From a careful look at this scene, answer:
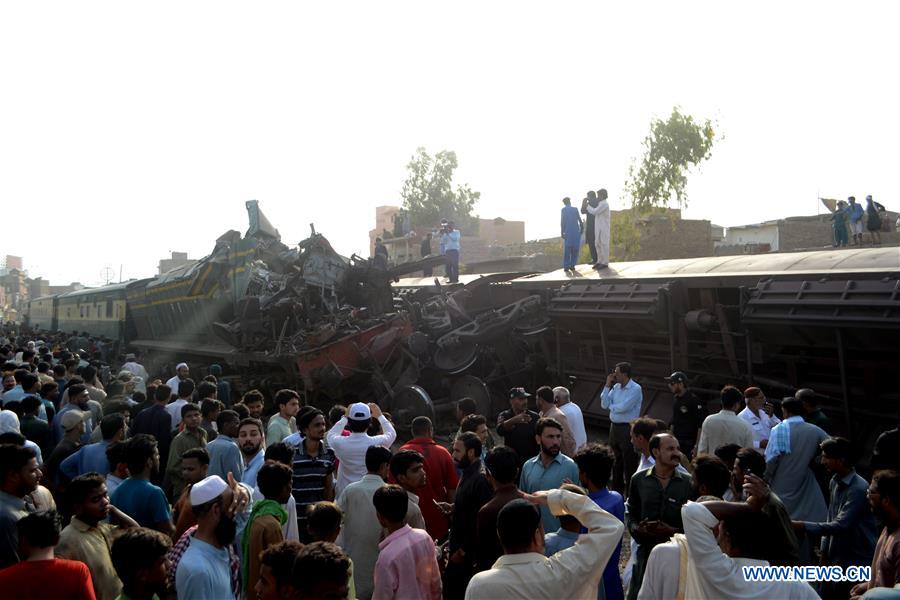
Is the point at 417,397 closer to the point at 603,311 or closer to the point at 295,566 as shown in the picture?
the point at 603,311

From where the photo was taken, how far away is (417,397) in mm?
11406

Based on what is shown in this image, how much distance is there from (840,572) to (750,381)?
514 cm

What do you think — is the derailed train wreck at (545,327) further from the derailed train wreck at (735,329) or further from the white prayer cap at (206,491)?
the white prayer cap at (206,491)

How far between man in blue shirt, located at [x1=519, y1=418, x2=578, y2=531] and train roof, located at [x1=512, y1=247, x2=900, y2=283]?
5225 millimetres

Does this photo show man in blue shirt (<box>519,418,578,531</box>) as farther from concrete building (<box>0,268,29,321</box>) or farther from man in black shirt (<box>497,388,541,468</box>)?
concrete building (<box>0,268,29,321</box>)

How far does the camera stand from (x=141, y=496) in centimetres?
431

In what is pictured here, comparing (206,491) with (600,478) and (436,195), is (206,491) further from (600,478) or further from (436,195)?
(436,195)

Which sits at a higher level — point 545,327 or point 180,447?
point 545,327

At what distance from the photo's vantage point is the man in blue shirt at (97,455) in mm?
5285

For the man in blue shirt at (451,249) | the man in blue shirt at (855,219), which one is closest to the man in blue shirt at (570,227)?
the man in blue shirt at (451,249)

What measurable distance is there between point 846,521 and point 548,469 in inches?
71.1

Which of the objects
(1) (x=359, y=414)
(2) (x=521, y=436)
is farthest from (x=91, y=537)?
(2) (x=521, y=436)

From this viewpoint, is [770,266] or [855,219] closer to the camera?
[770,266]

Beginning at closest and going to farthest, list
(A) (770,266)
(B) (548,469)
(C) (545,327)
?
(B) (548,469) → (A) (770,266) → (C) (545,327)
